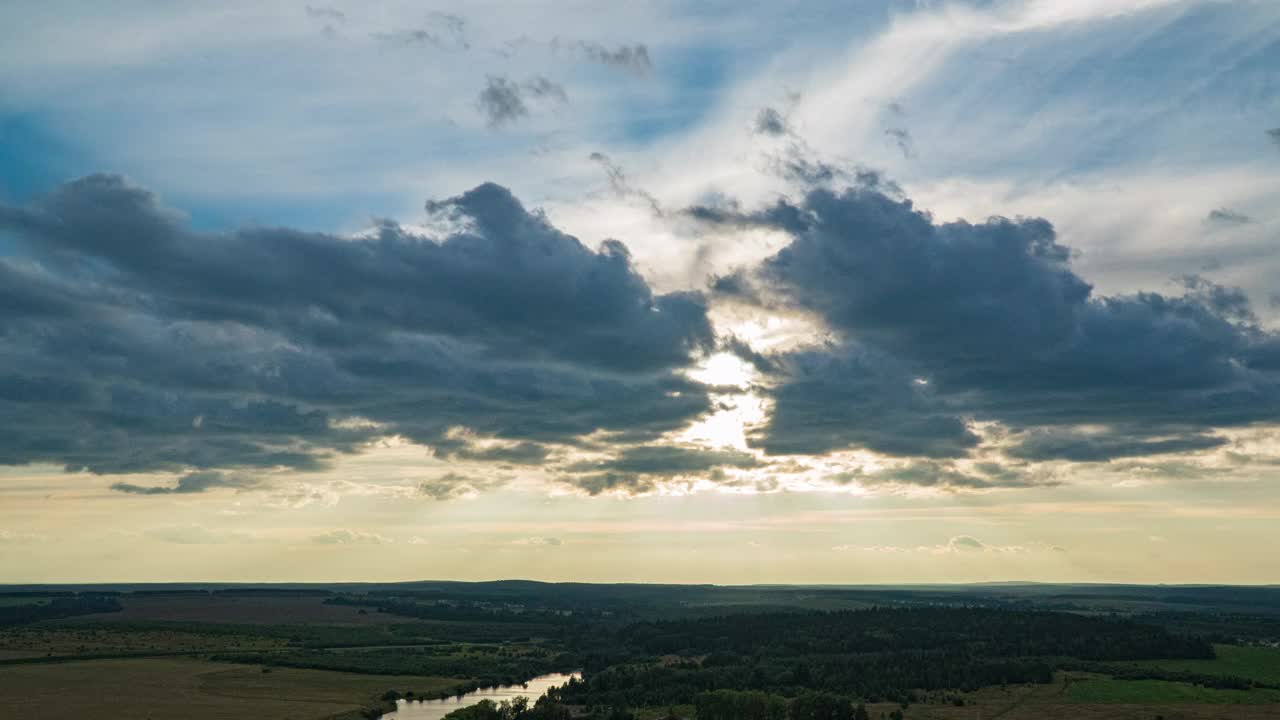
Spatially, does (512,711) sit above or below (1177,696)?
below

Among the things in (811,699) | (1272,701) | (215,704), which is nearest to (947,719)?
(811,699)

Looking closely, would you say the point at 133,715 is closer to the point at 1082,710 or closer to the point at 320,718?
the point at 320,718

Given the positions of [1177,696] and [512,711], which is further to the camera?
[1177,696]

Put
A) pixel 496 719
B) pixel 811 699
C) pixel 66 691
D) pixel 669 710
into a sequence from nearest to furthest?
pixel 496 719 < pixel 811 699 < pixel 669 710 < pixel 66 691

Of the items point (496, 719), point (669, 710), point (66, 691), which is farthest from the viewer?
point (66, 691)

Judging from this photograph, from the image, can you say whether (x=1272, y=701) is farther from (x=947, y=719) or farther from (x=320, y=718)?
(x=320, y=718)

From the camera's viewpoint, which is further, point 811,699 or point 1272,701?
point 1272,701

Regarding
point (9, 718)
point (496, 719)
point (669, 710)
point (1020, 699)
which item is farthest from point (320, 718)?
point (1020, 699)

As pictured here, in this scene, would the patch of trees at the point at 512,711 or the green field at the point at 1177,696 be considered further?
the green field at the point at 1177,696

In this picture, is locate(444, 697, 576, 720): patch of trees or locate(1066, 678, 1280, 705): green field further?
locate(1066, 678, 1280, 705): green field
